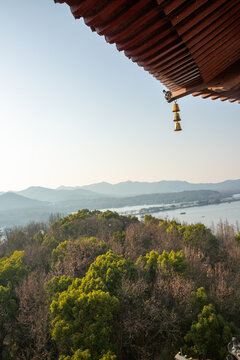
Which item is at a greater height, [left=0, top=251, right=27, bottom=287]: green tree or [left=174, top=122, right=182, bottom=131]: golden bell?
[left=174, top=122, right=182, bottom=131]: golden bell

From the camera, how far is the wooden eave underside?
162 cm

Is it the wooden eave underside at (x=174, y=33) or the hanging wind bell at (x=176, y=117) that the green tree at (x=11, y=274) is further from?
the wooden eave underside at (x=174, y=33)

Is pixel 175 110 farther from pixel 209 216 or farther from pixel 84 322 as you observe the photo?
pixel 209 216

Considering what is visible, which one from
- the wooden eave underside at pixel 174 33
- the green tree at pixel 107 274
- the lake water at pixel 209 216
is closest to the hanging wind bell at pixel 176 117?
the wooden eave underside at pixel 174 33

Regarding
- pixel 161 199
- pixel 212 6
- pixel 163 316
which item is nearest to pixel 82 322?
pixel 163 316

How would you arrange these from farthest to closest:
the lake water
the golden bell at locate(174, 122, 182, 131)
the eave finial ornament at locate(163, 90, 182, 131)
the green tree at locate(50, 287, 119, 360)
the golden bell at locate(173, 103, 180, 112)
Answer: the lake water
the green tree at locate(50, 287, 119, 360)
the golden bell at locate(174, 122, 182, 131)
the golden bell at locate(173, 103, 180, 112)
the eave finial ornament at locate(163, 90, 182, 131)

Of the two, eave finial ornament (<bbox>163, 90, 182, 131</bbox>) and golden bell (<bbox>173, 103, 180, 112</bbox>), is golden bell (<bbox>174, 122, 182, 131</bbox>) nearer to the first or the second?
eave finial ornament (<bbox>163, 90, 182, 131</bbox>)

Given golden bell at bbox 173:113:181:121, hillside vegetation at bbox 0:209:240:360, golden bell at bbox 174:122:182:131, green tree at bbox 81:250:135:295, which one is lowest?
hillside vegetation at bbox 0:209:240:360

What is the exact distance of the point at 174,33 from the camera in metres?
1.89

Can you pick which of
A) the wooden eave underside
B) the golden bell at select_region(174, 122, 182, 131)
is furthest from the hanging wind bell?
the wooden eave underside

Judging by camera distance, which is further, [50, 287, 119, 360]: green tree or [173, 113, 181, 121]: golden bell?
[50, 287, 119, 360]: green tree

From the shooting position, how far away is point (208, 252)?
2542cm

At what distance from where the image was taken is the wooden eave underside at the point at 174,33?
1.62m

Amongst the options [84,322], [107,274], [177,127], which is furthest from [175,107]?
[107,274]
